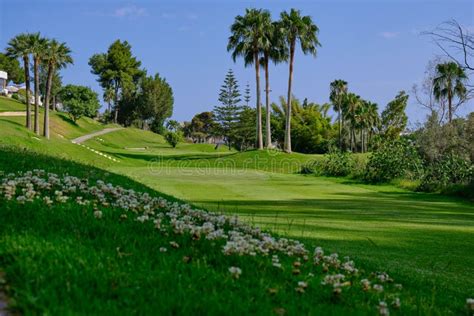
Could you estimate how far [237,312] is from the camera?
3.39 meters

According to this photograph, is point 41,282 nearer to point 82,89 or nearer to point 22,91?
point 82,89

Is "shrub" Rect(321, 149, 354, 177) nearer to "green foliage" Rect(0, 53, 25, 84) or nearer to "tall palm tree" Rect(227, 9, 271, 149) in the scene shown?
"tall palm tree" Rect(227, 9, 271, 149)

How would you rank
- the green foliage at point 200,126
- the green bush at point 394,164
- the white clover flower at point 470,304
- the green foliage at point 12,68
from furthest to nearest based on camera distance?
the green foliage at point 200,126, the green foliage at point 12,68, the green bush at point 394,164, the white clover flower at point 470,304

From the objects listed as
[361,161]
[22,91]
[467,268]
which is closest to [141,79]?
[22,91]

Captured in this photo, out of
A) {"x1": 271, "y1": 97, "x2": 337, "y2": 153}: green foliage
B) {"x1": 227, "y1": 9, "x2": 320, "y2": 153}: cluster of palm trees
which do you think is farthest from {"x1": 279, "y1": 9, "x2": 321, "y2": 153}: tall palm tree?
{"x1": 271, "y1": 97, "x2": 337, "y2": 153}: green foliage

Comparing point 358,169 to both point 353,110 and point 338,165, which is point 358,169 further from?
point 353,110

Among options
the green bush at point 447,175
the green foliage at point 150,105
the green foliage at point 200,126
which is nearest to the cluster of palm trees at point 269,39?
the green bush at point 447,175

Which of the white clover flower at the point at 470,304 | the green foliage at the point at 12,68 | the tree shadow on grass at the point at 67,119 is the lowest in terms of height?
the white clover flower at the point at 470,304

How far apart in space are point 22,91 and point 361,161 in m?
78.2

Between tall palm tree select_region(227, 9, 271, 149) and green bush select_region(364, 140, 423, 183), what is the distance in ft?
65.8

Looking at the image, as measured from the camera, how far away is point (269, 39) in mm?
50062

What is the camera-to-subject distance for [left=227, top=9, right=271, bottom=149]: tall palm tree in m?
49.7

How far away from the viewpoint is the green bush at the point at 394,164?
28984 mm

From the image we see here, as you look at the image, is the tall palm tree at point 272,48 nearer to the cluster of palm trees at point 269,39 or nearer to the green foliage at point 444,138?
the cluster of palm trees at point 269,39
